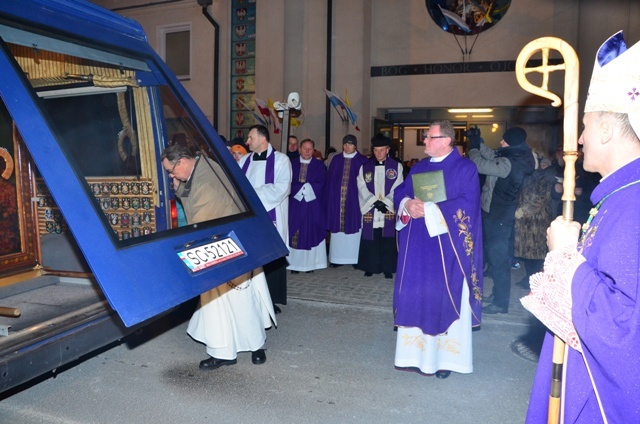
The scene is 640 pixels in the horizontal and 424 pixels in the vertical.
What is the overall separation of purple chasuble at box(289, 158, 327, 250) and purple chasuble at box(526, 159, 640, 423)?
6.78 m

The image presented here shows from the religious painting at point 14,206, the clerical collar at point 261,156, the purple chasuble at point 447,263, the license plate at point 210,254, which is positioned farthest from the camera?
the clerical collar at point 261,156

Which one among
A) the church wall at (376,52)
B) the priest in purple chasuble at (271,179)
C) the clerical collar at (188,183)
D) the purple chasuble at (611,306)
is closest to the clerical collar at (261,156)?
the priest in purple chasuble at (271,179)

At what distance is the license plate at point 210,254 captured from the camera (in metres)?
2.70

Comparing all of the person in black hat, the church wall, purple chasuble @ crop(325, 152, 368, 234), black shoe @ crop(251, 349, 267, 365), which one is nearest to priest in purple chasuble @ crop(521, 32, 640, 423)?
black shoe @ crop(251, 349, 267, 365)

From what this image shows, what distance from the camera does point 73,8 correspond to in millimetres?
3010

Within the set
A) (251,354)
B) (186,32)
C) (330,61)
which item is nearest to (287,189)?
(251,354)

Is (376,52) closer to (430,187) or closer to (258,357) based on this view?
(430,187)

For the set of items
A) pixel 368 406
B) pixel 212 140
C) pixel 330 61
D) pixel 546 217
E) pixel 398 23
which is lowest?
pixel 368 406

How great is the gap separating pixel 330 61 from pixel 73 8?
37.5ft

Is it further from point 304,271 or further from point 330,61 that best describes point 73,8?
point 330,61

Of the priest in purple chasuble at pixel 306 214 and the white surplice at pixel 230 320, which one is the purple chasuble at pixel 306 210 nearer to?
the priest in purple chasuble at pixel 306 214

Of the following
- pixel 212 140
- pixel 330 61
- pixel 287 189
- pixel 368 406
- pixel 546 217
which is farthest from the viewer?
pixel 330 61

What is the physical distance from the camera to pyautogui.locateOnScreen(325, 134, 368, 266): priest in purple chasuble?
8711 mm

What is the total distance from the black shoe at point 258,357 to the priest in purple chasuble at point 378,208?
376 cm
